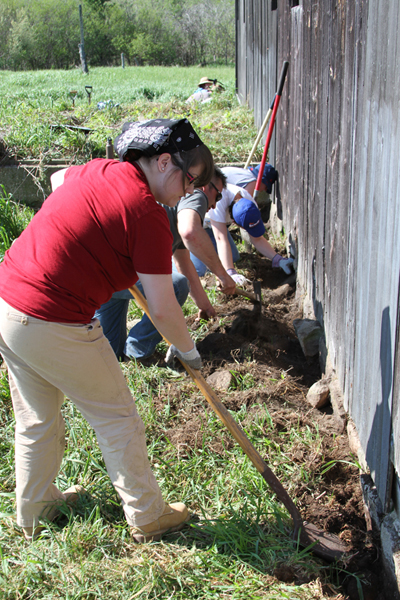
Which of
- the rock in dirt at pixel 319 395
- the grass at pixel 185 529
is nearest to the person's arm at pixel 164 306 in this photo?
the grass at pixel 185 529

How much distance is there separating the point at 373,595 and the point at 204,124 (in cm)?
733

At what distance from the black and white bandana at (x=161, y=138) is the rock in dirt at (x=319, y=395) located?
1781mm

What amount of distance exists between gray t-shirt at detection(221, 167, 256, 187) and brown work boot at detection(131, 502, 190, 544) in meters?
3.66

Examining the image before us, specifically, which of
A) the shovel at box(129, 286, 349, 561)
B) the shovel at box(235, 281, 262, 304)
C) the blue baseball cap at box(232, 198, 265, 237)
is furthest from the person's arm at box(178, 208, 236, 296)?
the shovel at box(129, 286, 349, 561)

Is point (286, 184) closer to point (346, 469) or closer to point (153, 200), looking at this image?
point (346, 469)

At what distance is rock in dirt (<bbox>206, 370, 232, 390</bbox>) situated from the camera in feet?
10.6

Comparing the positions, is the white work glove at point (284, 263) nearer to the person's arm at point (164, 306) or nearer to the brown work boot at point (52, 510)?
the person's arm at point (164, 306)

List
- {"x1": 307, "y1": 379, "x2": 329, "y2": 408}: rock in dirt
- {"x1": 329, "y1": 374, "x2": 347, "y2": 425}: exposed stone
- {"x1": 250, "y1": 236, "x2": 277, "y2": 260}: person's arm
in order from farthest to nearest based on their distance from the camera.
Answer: {"x1": 250, "y1": 236, "x2": 277, "y2": 260}: person's arm → {"x1": 307, "y1": 379, "x2": 329, "y2": 408}: rock in dirt → {"x1": 329, "y1": 374, "x2": 347, "y2": 425}: exposed stone

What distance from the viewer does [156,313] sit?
1.81 metres

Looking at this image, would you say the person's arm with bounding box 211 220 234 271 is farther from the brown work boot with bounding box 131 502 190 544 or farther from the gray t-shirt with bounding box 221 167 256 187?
the brown work boot with bounding box 131 502 190 544

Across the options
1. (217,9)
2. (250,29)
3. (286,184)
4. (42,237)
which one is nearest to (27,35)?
(217,9)

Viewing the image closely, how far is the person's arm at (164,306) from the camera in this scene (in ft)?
5.70

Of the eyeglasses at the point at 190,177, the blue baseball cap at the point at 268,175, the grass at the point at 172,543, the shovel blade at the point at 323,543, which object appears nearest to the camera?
the eyeglasses at the point at 190,177

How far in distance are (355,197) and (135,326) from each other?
1.85 metres
